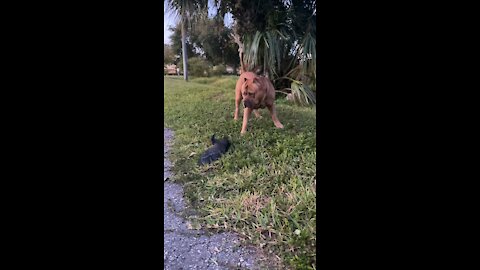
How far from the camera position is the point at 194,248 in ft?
4.11

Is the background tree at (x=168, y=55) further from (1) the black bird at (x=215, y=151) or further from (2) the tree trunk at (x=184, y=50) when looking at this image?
(1) the black bird at (x=215, y=151)

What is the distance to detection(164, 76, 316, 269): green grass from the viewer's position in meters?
1.25

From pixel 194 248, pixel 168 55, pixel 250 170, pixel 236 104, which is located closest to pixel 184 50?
pixel 168 55

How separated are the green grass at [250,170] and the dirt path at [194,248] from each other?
45 millimetres

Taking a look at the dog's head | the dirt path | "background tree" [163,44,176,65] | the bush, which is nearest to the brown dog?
the dog's head

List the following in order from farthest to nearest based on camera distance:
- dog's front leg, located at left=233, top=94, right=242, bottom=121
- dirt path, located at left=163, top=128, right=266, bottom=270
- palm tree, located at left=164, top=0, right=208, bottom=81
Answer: dog's front leg, located at left=233, top=94, right=242, bottom=121 → palm tree, located at left=164, top=0, right=208, bottom=81 → dirt path, located at left=163, top=128, right=266, bottom=270

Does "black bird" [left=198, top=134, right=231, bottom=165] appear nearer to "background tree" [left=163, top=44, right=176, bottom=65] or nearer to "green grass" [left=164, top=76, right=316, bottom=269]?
"green grass" [left=164, top=76, right=316, bottom=269]

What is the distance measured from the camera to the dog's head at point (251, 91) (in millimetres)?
1423

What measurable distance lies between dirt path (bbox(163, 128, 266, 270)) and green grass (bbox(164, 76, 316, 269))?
0.04m

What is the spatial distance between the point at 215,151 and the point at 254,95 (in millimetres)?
293

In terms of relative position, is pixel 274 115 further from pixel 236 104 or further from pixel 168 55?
pixel 168 55
